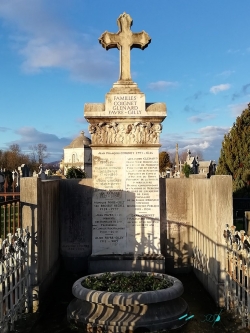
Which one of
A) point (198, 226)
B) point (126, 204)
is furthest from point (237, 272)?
point (126, 204)

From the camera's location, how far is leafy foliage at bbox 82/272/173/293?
16.1 feet

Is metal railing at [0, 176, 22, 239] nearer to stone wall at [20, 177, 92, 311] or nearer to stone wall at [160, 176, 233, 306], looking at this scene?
stone wall at [20, 177, 92, 311]

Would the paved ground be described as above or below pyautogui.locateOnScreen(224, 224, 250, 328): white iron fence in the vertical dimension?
Result: below

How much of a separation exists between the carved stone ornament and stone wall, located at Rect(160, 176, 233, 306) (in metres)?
1.08

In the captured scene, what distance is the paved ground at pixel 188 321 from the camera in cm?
468

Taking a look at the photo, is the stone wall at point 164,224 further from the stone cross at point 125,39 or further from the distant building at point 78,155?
the distant building at point 78,155

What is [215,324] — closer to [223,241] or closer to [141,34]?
[223,241]

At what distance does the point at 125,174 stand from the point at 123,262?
178 centimetres

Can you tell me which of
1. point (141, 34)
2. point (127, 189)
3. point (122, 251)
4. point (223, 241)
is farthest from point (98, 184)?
point (141, 34)

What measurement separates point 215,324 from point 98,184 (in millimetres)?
3438

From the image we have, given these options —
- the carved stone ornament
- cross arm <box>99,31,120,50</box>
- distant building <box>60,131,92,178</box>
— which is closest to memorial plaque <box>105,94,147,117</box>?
the carved stone ornament

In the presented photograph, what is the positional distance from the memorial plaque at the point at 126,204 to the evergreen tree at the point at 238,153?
8808 mm

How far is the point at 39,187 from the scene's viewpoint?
553cm

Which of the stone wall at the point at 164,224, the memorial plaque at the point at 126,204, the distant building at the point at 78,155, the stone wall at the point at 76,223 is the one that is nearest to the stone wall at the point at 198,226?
the stone wall at the point at 164,224
